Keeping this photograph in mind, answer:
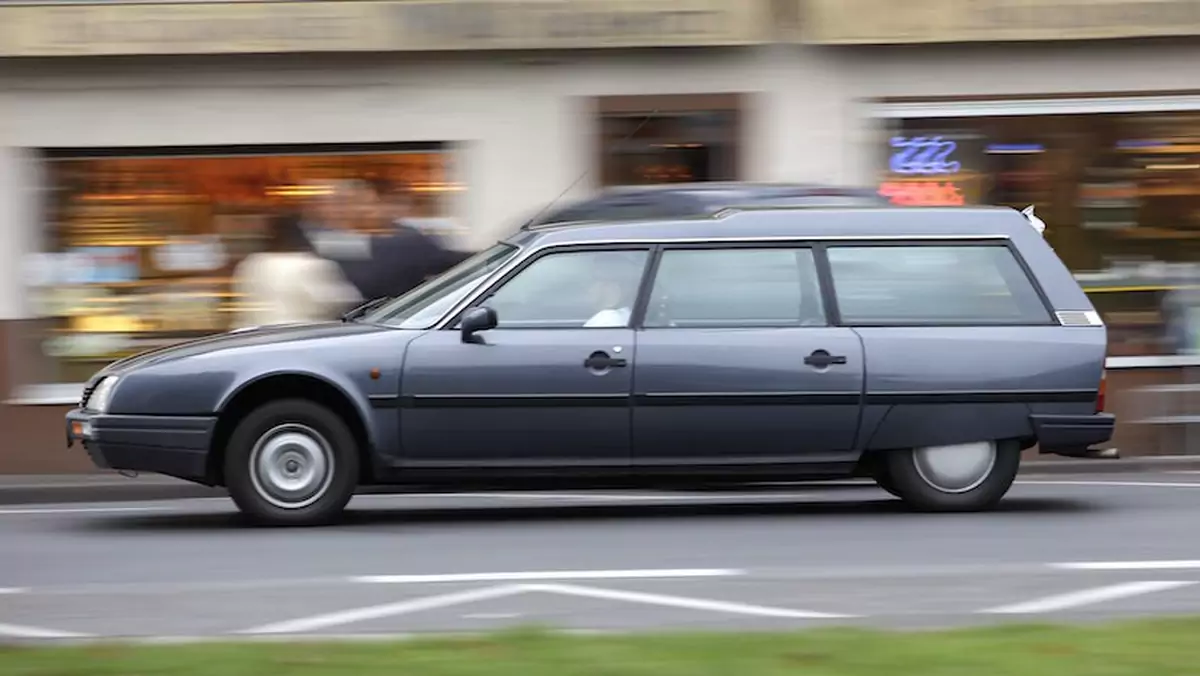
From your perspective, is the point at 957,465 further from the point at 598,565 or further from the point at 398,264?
the point at 398,264

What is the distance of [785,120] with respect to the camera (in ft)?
48.0

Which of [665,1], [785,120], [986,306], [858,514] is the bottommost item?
[858,514]

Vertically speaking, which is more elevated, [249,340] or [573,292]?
[573,292]

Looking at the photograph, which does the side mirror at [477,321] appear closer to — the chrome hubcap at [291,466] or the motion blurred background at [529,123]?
the chrome hubcap at [291,466]

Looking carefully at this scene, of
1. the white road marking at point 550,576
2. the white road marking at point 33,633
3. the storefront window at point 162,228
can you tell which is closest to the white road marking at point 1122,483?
the white road marking at point 550,576

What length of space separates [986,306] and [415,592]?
3745mm

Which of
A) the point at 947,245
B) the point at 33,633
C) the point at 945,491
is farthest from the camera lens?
the point at 947,245

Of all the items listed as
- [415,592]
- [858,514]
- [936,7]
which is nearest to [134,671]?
[415,592]

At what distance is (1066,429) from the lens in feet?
31.4

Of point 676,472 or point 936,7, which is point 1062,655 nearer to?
point 676,472

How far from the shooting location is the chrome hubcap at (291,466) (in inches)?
369

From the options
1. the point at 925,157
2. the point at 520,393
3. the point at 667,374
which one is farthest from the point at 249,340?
the point at 925,157

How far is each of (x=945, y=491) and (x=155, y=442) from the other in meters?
3.91

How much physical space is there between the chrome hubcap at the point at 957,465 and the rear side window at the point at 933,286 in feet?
2.11
